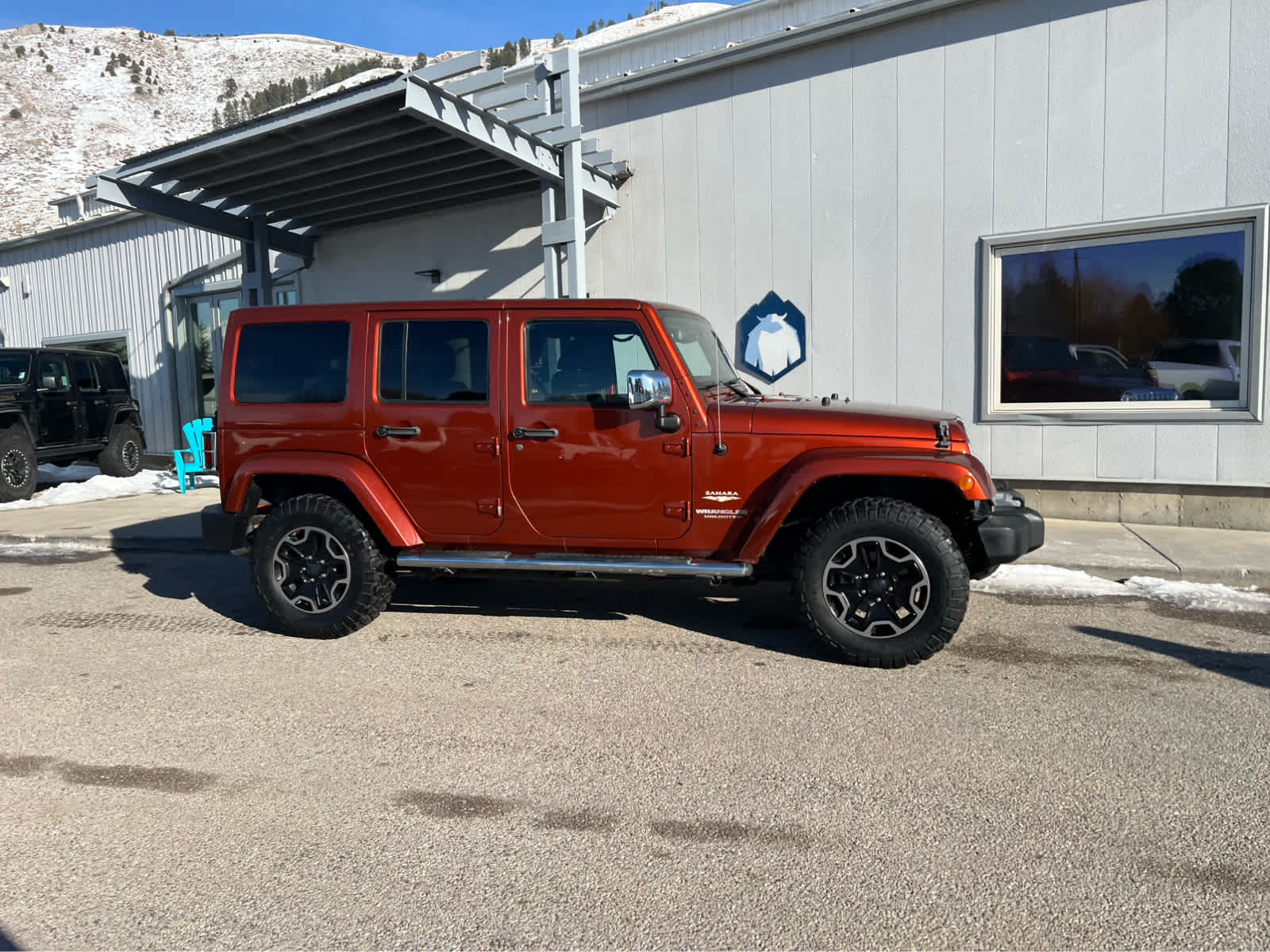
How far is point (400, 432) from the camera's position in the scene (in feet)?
16.4

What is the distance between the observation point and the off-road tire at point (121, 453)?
1277cm

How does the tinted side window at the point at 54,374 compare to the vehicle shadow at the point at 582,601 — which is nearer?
the vehicle shadow at the point at 582,601

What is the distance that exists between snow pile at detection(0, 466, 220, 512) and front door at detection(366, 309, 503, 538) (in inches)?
330

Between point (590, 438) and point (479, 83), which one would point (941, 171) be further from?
point (590, 438)

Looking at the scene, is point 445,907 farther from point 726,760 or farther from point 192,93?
point 192,93

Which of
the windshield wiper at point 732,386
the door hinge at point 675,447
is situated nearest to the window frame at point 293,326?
the door hinge at point 675,447

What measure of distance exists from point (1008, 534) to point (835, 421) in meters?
1.03

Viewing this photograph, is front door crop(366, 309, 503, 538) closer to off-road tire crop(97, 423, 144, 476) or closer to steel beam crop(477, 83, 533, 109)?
steel beam crop(477, 83, 533, 109)

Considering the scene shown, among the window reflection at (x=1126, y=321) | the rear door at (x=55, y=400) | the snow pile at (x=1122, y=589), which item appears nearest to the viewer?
the snow pile at (x=1122, y=589)

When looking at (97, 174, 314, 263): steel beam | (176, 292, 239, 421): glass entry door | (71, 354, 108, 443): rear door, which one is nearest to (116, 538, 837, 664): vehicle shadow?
(97, 174, 314, 263): steel beam

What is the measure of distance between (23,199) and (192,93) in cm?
5234

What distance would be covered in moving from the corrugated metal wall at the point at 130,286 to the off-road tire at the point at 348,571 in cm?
1012

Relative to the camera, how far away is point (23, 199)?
50.1 m

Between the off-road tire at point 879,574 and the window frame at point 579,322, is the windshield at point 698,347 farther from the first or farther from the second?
the off-road tire at point 879,574
